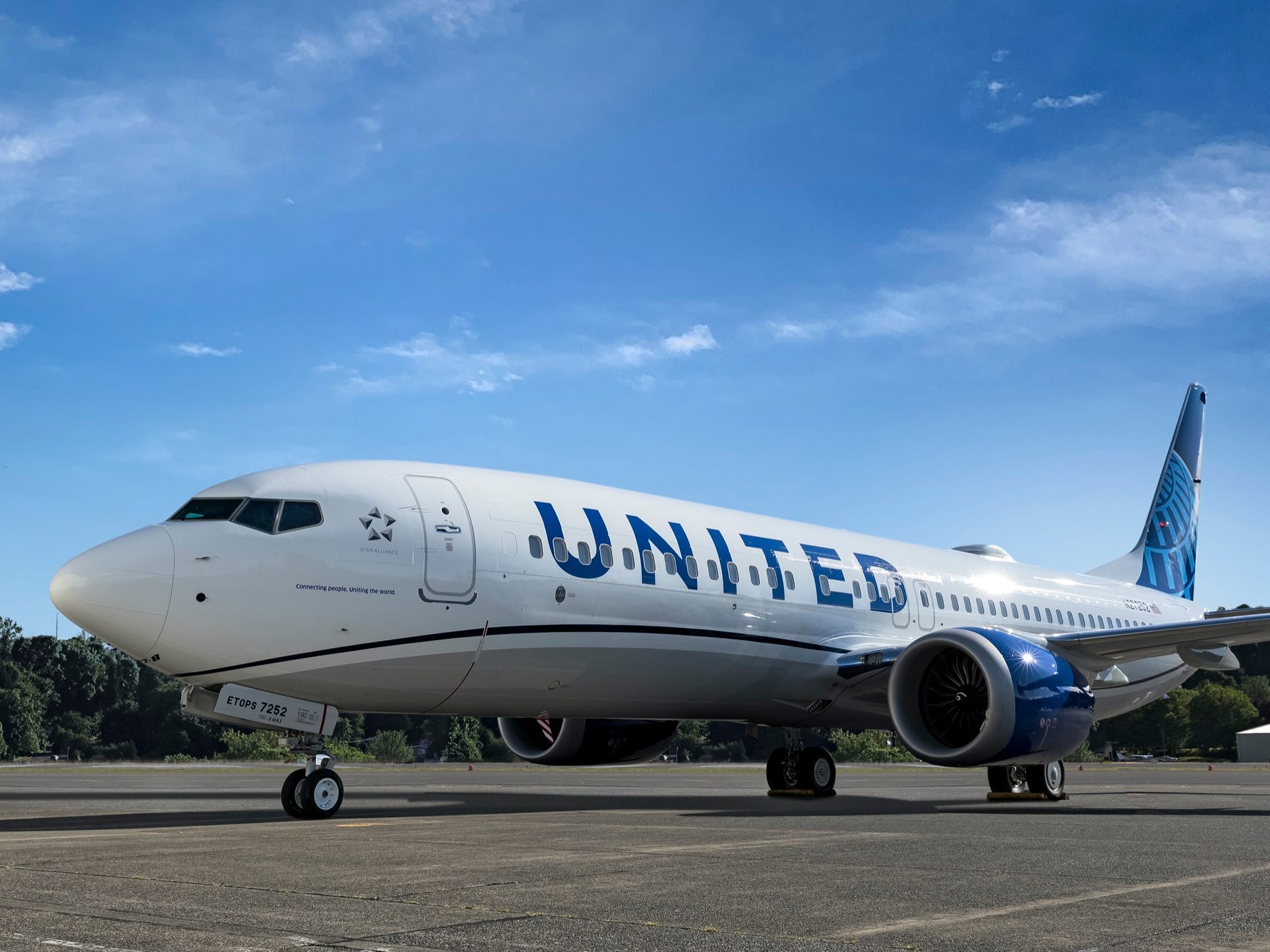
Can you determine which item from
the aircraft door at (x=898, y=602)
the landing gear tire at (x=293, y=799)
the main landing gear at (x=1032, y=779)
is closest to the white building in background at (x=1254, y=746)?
the main landing gear at (x=1032, y=779)

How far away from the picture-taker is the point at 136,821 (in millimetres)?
13078

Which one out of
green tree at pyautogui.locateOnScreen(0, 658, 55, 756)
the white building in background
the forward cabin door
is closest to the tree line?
green tree at pyautogui.locateOnScreen(0, 658, 55, 756)

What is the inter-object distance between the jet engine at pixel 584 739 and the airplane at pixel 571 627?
0.14ft

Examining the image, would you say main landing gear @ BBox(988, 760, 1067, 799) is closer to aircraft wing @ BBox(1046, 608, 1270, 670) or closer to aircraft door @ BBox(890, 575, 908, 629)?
aircraft wing @ BBox(1046, 608, 1270, 670)

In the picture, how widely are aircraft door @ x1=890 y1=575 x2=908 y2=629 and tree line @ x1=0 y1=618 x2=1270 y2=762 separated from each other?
184 feet

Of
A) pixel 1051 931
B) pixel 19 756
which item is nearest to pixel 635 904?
pixel 1051 931

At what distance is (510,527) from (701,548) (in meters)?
3.42

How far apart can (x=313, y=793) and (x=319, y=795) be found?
81 mm

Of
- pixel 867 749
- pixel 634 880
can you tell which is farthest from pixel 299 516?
pixel 867 749

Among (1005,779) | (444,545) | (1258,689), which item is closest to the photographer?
(444,545)

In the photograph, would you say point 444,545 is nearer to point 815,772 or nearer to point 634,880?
point 634,880

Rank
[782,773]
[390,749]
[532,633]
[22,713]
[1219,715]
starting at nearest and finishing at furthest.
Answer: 1. [532,633]
2. [782,773]
3. [390,749]
4. [22,713]
5. [1219,715]

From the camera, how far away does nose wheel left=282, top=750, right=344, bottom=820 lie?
12.5 metres

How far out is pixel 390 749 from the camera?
70125mm
